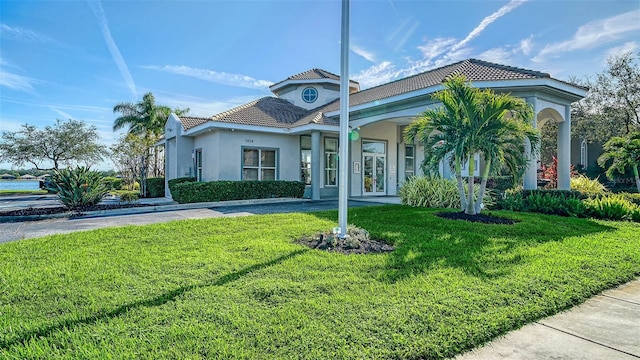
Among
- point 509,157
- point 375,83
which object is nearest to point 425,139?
point 509,157

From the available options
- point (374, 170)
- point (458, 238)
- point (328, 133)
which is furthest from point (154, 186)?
point (458, 238)

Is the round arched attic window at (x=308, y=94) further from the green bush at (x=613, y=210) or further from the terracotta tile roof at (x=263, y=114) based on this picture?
the green bush at (x=613, y=210)

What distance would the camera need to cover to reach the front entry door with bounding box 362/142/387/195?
18.0 m

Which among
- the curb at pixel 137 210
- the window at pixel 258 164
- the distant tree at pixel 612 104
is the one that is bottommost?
the curb at pixel 137 210

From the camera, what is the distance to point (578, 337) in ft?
9.61

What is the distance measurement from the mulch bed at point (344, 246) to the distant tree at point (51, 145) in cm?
3189

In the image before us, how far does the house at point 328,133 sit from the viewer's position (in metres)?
12.5

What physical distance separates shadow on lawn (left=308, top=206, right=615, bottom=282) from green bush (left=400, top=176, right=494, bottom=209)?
67.4 inches

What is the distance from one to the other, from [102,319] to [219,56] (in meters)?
13.9

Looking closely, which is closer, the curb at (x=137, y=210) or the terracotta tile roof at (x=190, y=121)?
the curb at (x=137, y=210)

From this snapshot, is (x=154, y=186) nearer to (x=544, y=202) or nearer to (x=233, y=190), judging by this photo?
(x=233, y=190)

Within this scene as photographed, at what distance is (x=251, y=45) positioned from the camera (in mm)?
13844

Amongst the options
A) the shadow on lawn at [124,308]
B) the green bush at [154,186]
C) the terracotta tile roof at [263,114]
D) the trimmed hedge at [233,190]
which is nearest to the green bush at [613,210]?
the shadow on lawn at [124,308]

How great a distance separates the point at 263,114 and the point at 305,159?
3.26 meters
